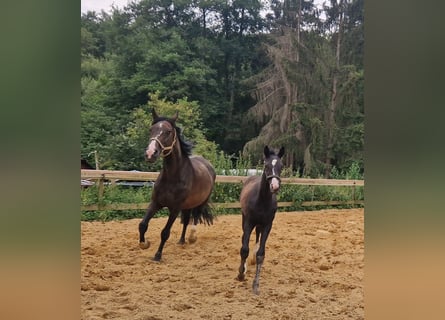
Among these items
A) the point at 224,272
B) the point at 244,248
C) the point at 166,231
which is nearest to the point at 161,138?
the point at 166,231

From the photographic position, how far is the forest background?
110 inches

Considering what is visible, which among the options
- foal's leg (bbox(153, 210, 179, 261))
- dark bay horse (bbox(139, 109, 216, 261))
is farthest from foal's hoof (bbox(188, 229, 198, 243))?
foal's leg (bbox(153, 210, 179, 261))

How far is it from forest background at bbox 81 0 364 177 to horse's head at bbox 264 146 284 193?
0.28m

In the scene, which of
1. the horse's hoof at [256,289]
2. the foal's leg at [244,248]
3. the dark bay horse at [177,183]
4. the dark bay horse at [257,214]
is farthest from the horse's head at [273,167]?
the horse's hoof at [256,289]

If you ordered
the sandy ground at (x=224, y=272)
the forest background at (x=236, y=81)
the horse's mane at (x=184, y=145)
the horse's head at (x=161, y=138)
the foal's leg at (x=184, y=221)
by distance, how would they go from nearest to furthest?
1. the sandy ground at (x=224, y=272)
2. the horse's head at (x=161, y=138)
3. the forest background at (x=236, y=81)
4. the horse's mane at (x=184, y=145)
5. the foal's leg at (x=184, y=221)

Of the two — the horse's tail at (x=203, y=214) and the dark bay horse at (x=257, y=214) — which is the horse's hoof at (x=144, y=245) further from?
the dark bay horse at (x=257, y=214)

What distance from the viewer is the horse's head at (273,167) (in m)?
2.45

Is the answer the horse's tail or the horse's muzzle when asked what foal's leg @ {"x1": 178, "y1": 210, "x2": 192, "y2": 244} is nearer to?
the horse's tail

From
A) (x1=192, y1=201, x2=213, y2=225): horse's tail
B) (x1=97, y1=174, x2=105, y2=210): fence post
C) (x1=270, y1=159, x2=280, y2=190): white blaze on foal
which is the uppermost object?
(x1=270, y1=159, x2=280, y2=190): white blaze on foal

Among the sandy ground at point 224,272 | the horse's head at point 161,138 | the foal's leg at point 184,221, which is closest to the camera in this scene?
the sandy ground at point 224,272

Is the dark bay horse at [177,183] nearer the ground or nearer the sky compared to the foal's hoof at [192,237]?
nearer the sky

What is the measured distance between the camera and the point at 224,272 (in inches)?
113
